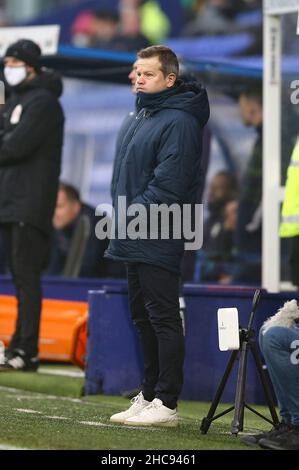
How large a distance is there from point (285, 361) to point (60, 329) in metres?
4.47

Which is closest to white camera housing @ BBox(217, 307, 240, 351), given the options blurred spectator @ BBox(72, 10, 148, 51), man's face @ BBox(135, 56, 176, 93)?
man's face @ BBox(135, 56, 176, 93)

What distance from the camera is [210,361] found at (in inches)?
378

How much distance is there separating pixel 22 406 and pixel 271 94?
3643mm

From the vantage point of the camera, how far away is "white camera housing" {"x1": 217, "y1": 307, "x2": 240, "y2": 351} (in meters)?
7.33

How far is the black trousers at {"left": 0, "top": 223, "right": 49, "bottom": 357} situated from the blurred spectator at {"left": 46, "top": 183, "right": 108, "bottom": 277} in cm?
271

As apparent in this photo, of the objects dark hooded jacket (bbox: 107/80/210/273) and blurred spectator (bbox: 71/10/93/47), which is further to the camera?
blurred spectator (bbox: 71/10/93/47)

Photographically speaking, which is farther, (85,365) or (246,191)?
(246,191)

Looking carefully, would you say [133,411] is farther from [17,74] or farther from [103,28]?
[103,28]

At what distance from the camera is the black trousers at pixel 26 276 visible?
10.5 meters

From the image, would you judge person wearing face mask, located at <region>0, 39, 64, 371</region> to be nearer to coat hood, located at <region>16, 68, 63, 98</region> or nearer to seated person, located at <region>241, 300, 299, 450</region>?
coat hood, located at <region>16, 68, 63, 98</region>

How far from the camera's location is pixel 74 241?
13.8 meters
